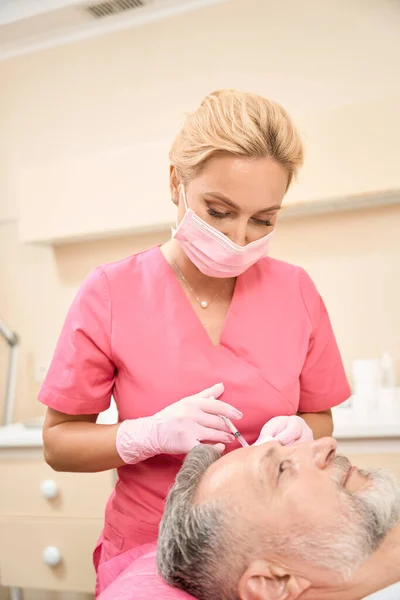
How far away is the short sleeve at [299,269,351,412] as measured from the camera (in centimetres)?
134

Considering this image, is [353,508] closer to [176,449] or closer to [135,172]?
[176,449]

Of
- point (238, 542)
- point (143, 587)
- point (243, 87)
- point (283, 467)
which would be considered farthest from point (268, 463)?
point (243, 87)

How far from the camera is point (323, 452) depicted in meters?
1.03

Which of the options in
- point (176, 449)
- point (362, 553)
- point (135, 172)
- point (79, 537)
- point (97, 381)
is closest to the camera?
point (362, 553)

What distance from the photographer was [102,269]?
4.20 ft

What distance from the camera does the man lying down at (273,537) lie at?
903mm

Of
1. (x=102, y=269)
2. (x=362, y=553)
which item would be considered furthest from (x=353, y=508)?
(x=102, y=269)

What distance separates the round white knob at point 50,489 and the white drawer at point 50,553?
0.31 ft

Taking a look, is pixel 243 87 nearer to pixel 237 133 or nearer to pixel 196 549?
pixel 237 133

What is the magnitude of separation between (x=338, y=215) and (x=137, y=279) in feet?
4.71

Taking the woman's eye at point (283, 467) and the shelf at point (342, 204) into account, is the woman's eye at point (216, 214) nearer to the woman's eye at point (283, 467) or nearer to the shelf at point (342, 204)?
the woman's eye at point (283, 467)

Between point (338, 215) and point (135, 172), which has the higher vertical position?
point (135, 172)

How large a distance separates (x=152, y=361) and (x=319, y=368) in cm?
39

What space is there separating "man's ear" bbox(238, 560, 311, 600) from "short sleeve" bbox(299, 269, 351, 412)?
0.50m
